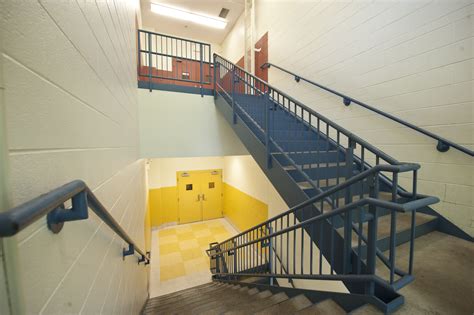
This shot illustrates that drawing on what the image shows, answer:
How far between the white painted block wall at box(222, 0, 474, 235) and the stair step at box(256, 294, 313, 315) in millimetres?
1759

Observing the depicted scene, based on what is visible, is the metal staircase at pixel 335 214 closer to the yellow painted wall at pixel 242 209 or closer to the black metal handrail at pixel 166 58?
the black metal handrail at pixel 166 58

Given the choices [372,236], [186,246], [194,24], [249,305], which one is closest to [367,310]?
[372,236]

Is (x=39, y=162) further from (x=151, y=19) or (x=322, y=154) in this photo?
(x=151, y=19)

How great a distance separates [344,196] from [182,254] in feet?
15.7

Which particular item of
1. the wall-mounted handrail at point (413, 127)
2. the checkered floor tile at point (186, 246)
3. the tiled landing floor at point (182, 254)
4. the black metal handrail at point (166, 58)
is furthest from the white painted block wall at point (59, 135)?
the checkered floor tile at point (186, 246)

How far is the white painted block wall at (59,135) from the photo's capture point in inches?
17.5

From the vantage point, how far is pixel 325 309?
1.51 m

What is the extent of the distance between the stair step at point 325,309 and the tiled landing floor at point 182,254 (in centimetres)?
358

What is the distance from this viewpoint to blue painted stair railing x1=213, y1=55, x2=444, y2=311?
1275mm

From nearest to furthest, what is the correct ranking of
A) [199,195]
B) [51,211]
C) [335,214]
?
[51,211] → [335,214] → [199,195]

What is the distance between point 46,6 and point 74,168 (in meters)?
0.52

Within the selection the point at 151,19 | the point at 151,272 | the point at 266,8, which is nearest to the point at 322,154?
the point at 266,8

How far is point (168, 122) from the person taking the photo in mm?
3672

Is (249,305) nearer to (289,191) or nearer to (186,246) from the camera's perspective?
(289,191)
